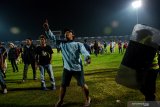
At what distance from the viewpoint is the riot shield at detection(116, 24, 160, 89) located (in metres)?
5.15

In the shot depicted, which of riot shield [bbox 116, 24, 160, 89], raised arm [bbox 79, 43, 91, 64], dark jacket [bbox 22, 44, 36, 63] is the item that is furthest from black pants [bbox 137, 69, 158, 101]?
dark jacket [bbox 22, 44, 36, 63]

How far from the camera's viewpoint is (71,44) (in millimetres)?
8266

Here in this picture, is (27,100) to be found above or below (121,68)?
below

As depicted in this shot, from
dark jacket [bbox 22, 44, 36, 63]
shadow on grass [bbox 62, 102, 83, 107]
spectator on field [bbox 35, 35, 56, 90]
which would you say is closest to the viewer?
shadow on grass [bbox 62, 102, 83, 107]

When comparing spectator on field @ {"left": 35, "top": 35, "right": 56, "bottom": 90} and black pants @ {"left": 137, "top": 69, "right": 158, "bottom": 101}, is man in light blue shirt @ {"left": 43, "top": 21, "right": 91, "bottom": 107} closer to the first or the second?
black pants @ {"left": 137, "top": 69, "right": 158, "bottom": 101}

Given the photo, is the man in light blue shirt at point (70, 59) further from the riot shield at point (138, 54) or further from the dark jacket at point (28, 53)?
the dark jacket at point (28, 53)

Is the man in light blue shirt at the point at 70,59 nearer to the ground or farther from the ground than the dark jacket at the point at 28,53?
farther from the ground

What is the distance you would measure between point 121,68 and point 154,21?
9182 cm

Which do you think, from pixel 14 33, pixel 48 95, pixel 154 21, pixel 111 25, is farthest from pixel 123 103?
pixel 154 21

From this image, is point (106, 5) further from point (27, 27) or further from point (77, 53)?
point (77, 53)

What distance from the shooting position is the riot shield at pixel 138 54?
5152mm

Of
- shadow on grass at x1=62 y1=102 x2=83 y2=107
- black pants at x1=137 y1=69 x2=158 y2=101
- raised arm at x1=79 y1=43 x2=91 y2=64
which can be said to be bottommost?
shadow on grass at x1=62 y1=102 x2=83 y2=107

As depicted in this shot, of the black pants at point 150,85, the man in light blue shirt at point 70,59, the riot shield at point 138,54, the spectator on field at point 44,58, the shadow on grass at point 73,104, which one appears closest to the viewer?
the riot shield at point 138,54

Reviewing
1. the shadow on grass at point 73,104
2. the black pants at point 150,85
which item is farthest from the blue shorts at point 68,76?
the black pants at point 150,85
